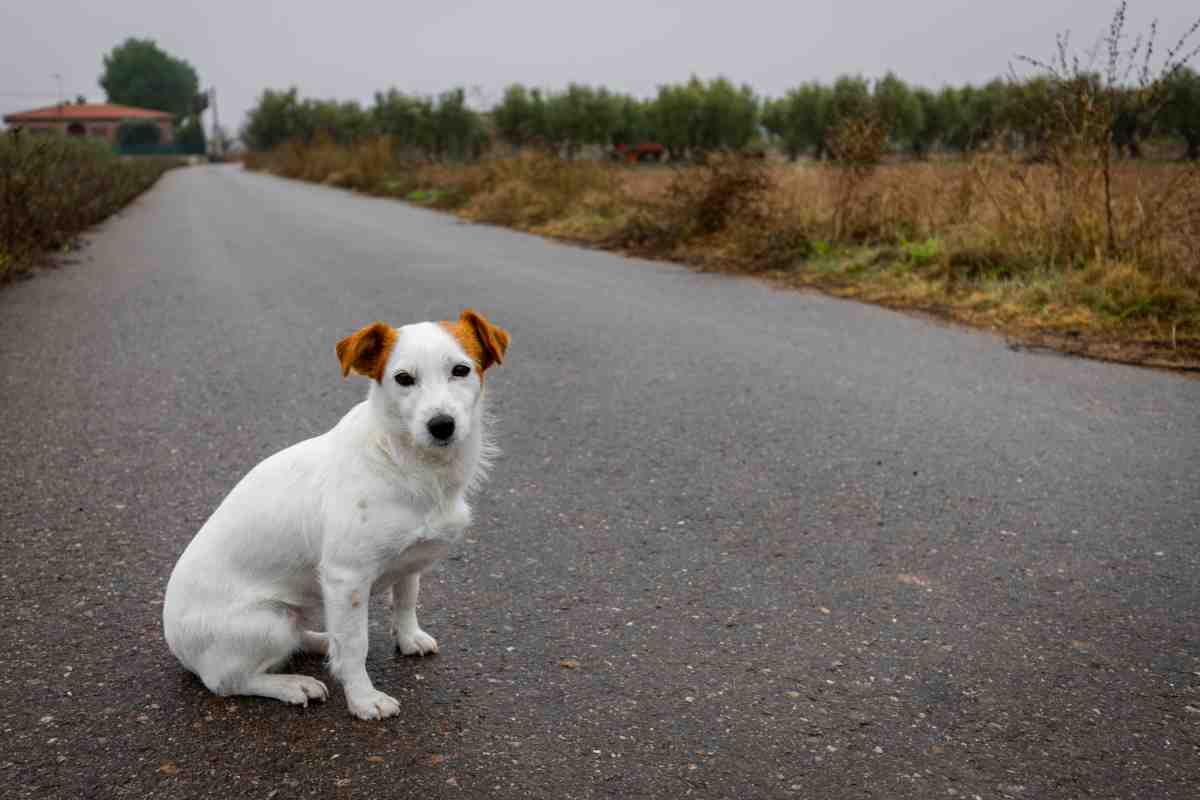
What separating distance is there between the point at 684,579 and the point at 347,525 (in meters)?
1.46

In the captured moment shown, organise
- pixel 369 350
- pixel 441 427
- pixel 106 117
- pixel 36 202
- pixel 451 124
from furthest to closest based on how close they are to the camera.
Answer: pixel 106 117 → pixel 451 124 → pixel 36 202 → pixel 369 350 → pixel 441 427

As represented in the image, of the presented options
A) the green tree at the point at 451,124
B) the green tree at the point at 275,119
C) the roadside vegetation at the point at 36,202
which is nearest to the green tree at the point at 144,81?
the green tree at the point at 275,119

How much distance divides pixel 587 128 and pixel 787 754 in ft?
243

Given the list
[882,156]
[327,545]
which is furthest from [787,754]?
[882,156]

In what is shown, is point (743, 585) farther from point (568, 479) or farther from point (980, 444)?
point (980, 444)

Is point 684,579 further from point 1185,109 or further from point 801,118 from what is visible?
point 801,118

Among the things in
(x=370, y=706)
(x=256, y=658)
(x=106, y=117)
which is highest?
(x=106, y=117)

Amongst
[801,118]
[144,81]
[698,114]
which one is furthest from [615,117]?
[144,81]

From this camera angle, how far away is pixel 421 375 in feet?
8.45

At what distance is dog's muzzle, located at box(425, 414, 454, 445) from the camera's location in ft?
8.23

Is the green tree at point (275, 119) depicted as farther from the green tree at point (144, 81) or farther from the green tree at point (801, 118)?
the green tree at point (144, 81)

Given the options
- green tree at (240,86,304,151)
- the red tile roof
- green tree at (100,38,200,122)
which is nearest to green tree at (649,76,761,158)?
green tree at (240,86,304,151)

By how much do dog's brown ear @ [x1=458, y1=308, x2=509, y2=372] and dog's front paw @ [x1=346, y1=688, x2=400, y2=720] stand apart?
99 centimetres

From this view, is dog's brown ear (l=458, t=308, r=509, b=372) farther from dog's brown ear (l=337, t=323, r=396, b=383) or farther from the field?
the field
